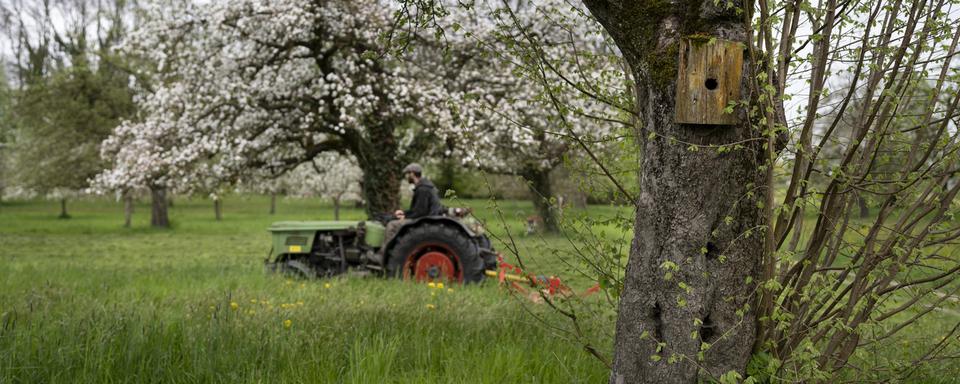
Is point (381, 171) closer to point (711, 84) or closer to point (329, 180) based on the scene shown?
point (711, 84)

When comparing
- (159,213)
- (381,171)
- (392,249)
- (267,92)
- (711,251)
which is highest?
(267,92)

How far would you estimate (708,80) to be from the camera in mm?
2568

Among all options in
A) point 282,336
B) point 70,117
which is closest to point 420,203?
point 282,336

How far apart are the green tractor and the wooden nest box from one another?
4.96 metres

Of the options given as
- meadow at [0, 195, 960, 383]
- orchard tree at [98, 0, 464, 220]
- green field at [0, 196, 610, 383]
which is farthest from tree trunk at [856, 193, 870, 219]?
orchard tree at [98, 0, 464, 220]

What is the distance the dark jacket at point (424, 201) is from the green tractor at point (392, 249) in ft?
0.35

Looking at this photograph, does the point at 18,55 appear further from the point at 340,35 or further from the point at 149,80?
the point at 340,35

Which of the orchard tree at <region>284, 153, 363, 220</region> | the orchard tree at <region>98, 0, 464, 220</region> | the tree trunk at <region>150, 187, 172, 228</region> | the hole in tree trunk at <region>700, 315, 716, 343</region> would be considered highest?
the orchard tree at <region>98, 0, 464, 220</region>

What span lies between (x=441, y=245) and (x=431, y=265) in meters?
0.24

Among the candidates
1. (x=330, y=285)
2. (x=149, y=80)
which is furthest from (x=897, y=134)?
(x=149, y=80)

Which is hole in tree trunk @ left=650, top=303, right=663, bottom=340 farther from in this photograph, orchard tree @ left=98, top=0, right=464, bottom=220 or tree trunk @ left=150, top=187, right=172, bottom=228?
tree trunk @ left=150, top=187, right=172, bottom=228

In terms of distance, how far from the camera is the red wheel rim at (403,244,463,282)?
773 cm

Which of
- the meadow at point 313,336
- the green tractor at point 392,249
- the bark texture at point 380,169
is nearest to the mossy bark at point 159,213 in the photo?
the bark texture at point 380,169

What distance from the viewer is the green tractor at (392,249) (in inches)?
306
